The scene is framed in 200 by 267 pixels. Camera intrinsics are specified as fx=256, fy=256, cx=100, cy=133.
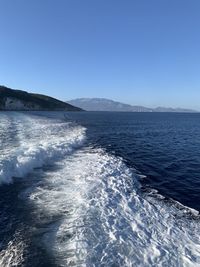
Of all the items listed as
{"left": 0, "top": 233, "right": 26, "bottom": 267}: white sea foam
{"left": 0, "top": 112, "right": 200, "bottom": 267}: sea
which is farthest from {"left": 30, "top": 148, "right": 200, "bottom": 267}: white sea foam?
{"left": 0, "top": 233, "right": 26, "bottom": 267}: white sea foam

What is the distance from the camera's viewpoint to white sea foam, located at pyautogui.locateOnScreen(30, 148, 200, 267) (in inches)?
384

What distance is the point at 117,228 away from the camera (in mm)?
11719

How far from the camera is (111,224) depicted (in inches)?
475

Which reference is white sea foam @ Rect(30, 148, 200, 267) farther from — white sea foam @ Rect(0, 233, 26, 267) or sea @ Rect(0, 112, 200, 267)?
white sea foam @ Rect(0, 233, 26, 267)

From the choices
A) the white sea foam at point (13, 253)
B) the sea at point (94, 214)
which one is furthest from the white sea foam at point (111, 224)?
the white sea foam at point (13, 253)

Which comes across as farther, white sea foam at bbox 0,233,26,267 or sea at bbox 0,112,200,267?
sea at bbox 0,112,200,267

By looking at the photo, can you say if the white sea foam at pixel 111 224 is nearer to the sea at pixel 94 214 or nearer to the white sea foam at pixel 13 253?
the sea at pixel 94 214

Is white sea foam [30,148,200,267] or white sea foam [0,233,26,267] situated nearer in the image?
white sea foam [0,233,26,267]

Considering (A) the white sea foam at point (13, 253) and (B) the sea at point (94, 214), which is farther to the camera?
(B) the sea at point (94, 214)

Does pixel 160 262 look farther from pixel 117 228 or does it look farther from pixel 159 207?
pixel 159 207

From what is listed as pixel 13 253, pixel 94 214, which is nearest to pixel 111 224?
pixel 94 214

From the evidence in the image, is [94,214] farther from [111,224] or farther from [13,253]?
[13,253]

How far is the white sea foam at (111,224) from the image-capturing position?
9.75 m

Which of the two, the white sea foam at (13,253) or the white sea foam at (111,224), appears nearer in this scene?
the white sea foam at (13,253)
